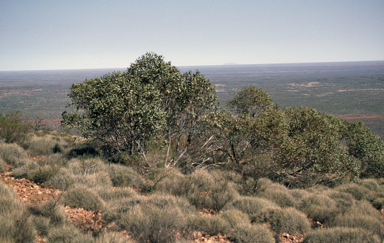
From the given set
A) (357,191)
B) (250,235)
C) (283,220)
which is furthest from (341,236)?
(357,191)

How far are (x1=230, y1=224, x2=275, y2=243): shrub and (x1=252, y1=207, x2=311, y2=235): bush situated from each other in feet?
3.22

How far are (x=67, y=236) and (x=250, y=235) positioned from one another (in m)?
3.89

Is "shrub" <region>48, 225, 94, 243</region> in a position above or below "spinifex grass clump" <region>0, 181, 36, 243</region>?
below

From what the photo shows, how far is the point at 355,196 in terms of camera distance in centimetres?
1120

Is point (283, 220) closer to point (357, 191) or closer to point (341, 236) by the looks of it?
point (341, 236)

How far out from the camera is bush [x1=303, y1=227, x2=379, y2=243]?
5238 mm

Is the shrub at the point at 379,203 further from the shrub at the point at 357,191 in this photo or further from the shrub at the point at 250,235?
the shrub at the point at 250,235

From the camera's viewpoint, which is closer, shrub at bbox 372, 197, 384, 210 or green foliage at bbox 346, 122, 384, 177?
shrub at bbox 372, 197, 384, 210

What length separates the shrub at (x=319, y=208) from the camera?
7488 millimetres

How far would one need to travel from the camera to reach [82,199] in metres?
6.57

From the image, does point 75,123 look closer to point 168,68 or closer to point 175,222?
point 168,68

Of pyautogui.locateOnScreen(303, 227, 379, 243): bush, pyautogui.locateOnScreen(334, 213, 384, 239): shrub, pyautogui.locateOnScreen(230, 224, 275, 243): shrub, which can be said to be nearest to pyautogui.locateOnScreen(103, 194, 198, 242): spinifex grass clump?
pyautogui.locateOnScreen(230, 224, 275, 243): shrub

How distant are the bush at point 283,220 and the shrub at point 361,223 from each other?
3.65 ft

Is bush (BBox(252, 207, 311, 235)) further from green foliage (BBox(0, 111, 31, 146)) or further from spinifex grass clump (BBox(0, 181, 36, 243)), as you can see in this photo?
green foliage (BBox(0, 111, 31, 146))
